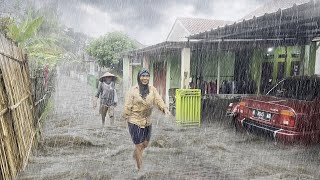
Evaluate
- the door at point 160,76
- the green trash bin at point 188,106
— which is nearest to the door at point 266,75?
the door at point 160,76

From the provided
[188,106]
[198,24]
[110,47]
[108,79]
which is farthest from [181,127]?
[198,24]

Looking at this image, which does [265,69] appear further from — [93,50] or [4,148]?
[93,50]

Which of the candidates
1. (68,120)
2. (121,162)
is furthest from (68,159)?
(68,120)

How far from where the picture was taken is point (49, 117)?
10.9 m

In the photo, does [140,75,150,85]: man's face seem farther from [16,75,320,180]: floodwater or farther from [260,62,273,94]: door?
[260,62,273,94]: door

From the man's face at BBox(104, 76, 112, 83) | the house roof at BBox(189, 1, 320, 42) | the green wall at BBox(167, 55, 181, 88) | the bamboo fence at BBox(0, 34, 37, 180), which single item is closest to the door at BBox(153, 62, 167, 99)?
the green wall at BBox(167, 55, 181, 88)

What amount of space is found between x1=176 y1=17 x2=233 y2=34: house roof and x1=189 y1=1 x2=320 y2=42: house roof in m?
16.1

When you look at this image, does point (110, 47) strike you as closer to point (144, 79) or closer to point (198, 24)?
point (198, 24)

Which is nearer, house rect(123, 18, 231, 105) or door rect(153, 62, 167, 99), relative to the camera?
house rect(123, 18, 231, 105)

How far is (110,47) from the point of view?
27.5 m

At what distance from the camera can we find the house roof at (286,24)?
6045mm

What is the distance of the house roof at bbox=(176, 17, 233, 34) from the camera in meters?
27.8

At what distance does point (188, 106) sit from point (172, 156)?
3300 mm

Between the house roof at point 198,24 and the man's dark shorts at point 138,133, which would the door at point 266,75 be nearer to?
the man's dark shorts at point 138,133
